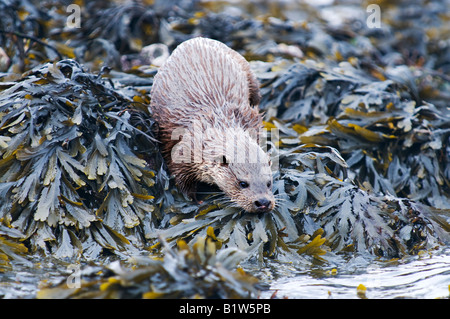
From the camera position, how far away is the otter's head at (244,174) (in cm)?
391

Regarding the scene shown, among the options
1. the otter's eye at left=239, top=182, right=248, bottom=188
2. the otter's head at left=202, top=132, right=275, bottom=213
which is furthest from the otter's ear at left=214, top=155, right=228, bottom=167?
the otter's eye at left=239, top=182, right=248, bottom=188

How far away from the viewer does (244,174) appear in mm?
3996

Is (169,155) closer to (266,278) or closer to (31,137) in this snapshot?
(31,137)

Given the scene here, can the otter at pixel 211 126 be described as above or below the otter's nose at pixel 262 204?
above

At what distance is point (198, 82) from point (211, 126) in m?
0.47

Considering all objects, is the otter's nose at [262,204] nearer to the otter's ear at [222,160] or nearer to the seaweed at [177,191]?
the seaweed at [177,191]

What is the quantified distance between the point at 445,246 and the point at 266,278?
1527 millimetres

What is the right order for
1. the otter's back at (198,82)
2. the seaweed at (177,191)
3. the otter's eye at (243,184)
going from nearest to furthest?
the seaweed at (177,191) → the otter's eye at (243,184) → the otter's back at (198,82)

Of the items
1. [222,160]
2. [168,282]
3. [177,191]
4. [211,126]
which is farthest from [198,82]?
[168,282]

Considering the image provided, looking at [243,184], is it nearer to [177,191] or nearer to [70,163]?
[177,191]

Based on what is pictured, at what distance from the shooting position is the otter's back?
4555 millimetres

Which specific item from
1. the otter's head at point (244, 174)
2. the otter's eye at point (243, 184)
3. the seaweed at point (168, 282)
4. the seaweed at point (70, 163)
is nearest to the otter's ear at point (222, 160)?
the otter's head at point (244, 174)

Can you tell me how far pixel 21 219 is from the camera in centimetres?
370
